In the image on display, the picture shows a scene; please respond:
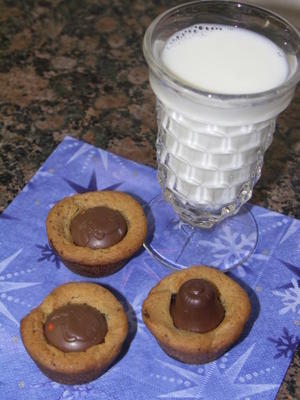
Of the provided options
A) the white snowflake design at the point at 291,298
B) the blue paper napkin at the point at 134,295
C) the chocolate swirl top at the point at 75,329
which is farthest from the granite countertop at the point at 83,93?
the chocolate swirl top at the point at 75,329

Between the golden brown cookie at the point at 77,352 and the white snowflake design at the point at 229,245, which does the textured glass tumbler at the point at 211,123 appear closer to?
the white snowflake design at the point at 229,245

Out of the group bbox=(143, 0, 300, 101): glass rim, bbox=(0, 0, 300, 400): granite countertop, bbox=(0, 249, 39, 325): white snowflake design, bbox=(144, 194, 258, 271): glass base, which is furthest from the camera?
bbox=(0, 0, 300, 400): granite countertop

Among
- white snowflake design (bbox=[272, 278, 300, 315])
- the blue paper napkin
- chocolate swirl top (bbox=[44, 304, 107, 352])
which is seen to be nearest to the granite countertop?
the blue paper napkin

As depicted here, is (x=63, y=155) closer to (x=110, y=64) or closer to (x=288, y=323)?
(x=110, y=64)

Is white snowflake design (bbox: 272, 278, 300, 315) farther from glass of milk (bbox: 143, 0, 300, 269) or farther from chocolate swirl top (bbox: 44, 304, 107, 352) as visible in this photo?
chocolate swirl top (bbox: 44, 304, 107, 352)

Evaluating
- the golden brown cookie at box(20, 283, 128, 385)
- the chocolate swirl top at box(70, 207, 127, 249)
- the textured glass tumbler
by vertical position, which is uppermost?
the textured glass tumbler

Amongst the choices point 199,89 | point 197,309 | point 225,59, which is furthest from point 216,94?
point 197,309

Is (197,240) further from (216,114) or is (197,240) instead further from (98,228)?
(216,114)
